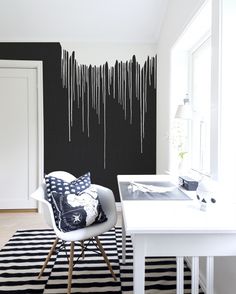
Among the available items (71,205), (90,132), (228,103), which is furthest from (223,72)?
(90,132)

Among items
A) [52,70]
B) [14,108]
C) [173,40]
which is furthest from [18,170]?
[173,40]

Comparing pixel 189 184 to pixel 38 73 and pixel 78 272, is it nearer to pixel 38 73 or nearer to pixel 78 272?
pixel 78 272

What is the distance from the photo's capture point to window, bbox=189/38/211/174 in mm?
2521

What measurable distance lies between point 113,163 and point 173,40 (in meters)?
1.83

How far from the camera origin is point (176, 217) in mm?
1304

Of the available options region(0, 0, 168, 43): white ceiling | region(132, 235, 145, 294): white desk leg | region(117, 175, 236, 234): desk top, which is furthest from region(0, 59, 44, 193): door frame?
region(132, 235, 145, 294): white desk leg

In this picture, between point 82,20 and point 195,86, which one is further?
point 82,20

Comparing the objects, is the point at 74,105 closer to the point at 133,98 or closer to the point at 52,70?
the point at 52,70

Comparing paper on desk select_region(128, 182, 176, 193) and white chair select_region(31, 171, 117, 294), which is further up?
paper on desk select_region(128, 182, 176, 193)

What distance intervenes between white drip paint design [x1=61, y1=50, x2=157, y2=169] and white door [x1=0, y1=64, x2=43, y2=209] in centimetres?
49

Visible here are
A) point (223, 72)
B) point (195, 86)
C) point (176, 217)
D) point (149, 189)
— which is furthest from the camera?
point (195, 86)

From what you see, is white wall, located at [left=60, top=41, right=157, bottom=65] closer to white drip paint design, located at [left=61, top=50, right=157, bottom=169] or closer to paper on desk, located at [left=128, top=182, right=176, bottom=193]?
white drip paint design, located at [left=61, top=50, right=157, bottom=169]

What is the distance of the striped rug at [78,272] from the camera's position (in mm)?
2021

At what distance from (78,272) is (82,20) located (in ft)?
9.43
